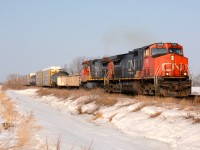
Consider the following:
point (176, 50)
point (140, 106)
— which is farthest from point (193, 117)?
point (176, 50)

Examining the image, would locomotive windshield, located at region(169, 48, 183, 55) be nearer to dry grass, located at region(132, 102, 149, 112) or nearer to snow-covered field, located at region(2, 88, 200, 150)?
snow-covered field, located at region(2, 88, 200, 150)

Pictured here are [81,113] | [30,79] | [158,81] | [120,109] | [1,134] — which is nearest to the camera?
[1,134]

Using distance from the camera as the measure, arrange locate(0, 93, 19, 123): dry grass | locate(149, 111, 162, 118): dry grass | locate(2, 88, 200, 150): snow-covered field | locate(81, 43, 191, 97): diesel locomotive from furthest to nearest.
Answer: locate(81, 43, 191, 97): diesel locomotive
locate(149, 111, 162, 118): dry grass
locate(0, 93, 19, 123): dry grass
locate(2, 88, 200, 150): snow-covered field

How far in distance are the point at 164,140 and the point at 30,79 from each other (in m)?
72.3

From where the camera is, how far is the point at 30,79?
261 feet

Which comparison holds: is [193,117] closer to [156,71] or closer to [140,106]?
[140,106]

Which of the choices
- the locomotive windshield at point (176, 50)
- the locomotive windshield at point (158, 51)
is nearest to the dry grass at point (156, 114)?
the locomotive windshield at point (158, 51)

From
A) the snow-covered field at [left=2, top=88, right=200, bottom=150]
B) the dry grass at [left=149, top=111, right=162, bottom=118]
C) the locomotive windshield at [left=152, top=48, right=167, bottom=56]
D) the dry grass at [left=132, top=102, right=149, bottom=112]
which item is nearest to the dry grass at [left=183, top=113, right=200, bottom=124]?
the snow-covered field at [left=2, top=88, right=200, bottom=150]

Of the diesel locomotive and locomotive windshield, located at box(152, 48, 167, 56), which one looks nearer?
the diesel locomotive

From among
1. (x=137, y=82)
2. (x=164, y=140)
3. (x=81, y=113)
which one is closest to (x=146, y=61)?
(x=137, y=82)

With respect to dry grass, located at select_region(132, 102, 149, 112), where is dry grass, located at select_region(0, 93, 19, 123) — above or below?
below

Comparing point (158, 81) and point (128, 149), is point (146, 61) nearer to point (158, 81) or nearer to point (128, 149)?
point (158, 81)

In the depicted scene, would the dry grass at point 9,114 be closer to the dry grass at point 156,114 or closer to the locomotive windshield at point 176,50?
the dry grass at point 156,114

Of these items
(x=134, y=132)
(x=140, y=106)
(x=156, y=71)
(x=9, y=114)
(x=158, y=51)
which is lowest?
(x=134, y=132)
